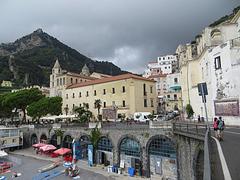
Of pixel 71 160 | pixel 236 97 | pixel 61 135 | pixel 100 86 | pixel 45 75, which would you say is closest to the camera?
pixel 236 97

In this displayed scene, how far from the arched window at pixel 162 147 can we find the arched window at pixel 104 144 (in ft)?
22.9

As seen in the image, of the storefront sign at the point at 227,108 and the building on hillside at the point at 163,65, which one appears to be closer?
the storefront sign at the point at 227,108

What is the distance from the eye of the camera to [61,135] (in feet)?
134

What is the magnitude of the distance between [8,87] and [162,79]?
7671 centimetres

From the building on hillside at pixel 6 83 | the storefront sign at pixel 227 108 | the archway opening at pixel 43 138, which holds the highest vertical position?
the building on hillside at pixel 6 83

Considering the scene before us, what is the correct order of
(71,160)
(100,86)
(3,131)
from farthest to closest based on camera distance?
(100,86) → (3,131) → (71,160)

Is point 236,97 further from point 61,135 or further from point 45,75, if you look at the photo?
point 45,75

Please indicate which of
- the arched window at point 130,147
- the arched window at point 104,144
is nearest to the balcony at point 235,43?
the arched window at point 130,147

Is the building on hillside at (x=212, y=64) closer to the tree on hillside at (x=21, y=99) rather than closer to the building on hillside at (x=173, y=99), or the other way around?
the building on hillside at (x=173, y=99)

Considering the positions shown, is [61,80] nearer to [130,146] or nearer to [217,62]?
[130,146]

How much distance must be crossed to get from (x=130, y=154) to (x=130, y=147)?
859 mm

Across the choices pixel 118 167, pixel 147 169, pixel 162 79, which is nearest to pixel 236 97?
pixel 147 169

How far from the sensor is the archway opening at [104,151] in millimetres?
32312

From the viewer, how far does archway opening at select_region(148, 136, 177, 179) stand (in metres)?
25.2
